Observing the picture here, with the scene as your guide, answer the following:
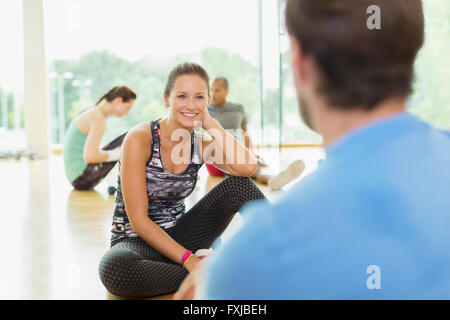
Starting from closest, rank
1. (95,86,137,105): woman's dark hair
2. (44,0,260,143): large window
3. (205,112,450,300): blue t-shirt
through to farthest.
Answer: (205,112,450,300): blue t-shirt
(95,86,137,105): woman's dark hair
(44,0,260,143): large window

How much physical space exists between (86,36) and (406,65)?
7125mm

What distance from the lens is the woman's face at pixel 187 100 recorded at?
1.81m

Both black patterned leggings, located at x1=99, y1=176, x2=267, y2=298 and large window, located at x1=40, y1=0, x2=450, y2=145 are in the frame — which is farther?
large window, located at x1=40, y1=0, x2=450, y2=145

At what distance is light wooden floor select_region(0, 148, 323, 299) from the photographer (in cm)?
184

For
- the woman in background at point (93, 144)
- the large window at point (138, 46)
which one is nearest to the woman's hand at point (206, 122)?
the woman in background at point (93, 144)

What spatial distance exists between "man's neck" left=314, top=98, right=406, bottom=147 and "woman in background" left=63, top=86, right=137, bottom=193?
11.1 feet

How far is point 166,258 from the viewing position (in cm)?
180

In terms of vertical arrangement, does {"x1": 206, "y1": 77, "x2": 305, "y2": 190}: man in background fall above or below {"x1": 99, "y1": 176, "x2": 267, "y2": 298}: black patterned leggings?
Answer: above

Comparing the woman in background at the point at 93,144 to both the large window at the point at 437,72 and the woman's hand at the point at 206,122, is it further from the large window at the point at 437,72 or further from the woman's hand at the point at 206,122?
the large window at the point at 437,72

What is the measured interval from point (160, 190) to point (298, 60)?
133cm

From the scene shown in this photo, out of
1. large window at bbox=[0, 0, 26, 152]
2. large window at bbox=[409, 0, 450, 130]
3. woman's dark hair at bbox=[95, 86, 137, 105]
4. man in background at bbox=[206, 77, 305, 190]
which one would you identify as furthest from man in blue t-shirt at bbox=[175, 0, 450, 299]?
large window at bbox=[0, 0, 26, 152]

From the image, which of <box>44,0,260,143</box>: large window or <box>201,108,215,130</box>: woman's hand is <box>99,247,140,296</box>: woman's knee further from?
<box>44,0,260,143</box>: large window
